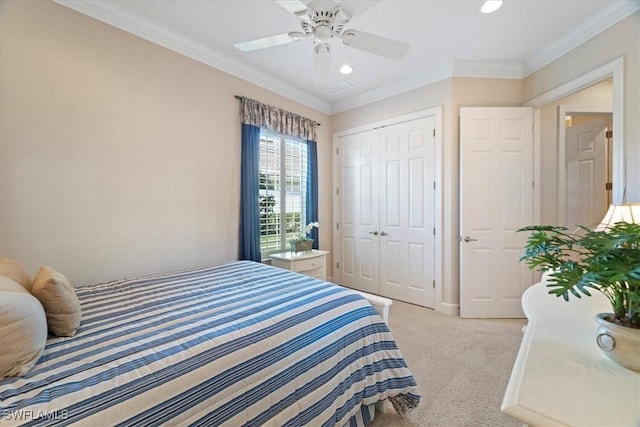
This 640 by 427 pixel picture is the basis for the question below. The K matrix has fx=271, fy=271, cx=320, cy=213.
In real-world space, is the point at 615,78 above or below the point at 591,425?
above

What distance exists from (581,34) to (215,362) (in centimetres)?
377

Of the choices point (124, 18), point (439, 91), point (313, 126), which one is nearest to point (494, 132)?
point (439, 91)

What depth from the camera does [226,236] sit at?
9.77ft

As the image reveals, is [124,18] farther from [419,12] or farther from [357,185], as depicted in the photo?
[357,185]

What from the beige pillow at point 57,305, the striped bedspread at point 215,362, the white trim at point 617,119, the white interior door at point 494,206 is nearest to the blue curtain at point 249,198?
the striped bedspread at point 215,362

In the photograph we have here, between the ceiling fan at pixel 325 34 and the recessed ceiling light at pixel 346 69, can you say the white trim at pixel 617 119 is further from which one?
the recessed ceiling light at pixel 346 69

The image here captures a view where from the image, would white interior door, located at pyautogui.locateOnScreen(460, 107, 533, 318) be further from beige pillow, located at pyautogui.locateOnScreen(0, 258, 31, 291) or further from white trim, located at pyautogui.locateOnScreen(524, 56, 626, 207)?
beige pillow, located at pyautogui.locateOnScreen(0, 258, 31, 291)

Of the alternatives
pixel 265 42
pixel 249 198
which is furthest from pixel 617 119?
pixel 249 198

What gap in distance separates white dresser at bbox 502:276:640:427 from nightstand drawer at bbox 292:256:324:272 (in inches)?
92.6

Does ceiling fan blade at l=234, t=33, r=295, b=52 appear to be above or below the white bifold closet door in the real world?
above

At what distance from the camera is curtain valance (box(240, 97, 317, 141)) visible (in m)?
3.11

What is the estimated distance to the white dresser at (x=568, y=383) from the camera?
2.08ft

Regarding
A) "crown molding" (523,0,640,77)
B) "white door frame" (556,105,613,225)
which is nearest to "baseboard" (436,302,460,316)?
"white door frame" (556,105,613,225)

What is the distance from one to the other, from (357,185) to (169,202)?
2.54 meters
